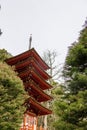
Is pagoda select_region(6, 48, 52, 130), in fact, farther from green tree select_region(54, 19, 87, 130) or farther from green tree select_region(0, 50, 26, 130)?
green tree select_region(54, 19, 87, 130)

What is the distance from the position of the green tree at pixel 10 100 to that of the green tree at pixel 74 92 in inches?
163

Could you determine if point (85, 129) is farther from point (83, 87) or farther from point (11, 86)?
point (11, 86)

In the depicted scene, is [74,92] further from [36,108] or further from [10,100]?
[36,108]

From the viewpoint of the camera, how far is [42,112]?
75.9 ft

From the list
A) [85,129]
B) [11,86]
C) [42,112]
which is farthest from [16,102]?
[42,112]

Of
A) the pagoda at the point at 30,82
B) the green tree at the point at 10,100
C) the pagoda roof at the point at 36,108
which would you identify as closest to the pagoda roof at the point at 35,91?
the pagoda at the point at 30,82

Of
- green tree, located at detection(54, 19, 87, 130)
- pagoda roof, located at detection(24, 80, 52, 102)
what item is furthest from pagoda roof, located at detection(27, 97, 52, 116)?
green tree, located at detection(54, 19, 87, 130)

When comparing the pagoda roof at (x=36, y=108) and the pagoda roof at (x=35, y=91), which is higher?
the pagoda roof at (x=35, y=91)

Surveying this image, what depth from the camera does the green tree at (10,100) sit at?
48.2 feet

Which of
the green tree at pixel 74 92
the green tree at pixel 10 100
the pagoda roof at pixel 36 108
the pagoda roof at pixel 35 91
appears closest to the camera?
the green tree at pixel 74 92

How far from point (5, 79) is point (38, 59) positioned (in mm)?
9054

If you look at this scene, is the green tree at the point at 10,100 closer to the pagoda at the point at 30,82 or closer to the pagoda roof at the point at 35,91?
the pagoda at the point at 30,82

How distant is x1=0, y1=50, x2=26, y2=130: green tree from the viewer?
14.7m

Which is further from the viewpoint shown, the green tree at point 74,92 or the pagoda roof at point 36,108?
the pagoda roof at point 36,108
